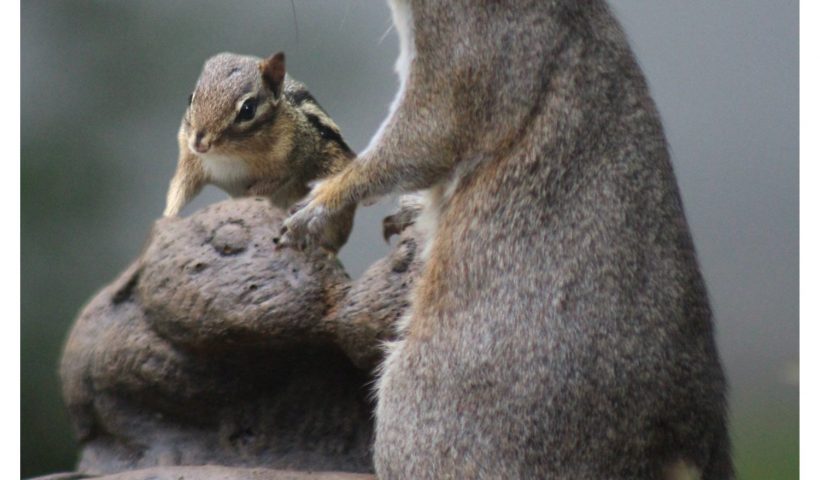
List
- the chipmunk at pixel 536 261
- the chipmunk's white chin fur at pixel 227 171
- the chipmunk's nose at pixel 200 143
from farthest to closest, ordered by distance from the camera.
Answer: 1. the chipmunk's white chin fur at pixel 227 171
2. the chipmunk's nose at pixel 200 143
3. the chipmunk at pixel 536 261

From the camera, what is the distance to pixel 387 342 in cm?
382

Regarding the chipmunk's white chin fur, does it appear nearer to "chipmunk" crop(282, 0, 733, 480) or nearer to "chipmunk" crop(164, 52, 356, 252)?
"chipmunk" crop(164, 52, 356, 252)

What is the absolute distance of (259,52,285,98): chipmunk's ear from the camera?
412 cm

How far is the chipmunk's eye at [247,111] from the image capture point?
409cm

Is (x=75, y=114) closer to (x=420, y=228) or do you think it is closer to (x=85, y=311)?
(x=85, y=311)

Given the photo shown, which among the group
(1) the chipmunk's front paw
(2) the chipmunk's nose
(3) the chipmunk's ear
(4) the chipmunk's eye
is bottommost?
(1) the chipmunk's front paw

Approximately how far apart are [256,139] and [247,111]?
4.1 inches

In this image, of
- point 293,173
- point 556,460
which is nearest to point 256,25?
point 293,173

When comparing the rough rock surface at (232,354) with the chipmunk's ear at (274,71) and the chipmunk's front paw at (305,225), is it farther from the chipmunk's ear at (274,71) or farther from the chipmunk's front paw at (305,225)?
the chipmunk's ear at (274,71)

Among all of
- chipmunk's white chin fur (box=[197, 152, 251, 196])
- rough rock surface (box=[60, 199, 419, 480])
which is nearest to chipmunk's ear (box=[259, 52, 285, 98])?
chipmunk's white chin fur (box=[197, 152, 251, 196])

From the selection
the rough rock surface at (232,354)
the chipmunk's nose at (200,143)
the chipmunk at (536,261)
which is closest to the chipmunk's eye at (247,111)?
the chipmunk's nose at (200,143)

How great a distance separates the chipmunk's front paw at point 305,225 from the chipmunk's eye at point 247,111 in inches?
15.0

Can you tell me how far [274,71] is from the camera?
414cm

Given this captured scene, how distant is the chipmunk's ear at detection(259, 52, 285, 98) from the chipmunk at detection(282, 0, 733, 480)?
45 centimetres
